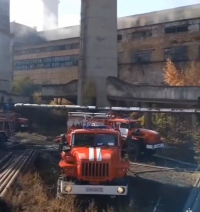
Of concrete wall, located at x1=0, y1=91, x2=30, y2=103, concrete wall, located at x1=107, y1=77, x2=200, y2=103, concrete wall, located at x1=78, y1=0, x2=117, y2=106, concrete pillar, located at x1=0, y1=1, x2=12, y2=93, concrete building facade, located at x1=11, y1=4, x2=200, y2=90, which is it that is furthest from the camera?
concrete pillar, located at x1=0, y1=1, x2=12, y2=93

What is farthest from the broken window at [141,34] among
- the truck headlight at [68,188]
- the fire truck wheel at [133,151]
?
the truck headlight at [68,188]

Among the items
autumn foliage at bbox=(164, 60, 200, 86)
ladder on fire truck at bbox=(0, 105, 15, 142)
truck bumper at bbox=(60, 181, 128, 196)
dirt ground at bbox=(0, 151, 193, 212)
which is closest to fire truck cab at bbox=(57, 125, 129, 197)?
truck bumper at bbox=(60, 181, 128, 196)

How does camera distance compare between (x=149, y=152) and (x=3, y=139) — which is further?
(x=3, y=139)

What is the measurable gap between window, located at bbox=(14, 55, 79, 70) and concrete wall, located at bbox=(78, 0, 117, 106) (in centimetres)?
1490

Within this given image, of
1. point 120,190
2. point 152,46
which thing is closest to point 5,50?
point 152,46

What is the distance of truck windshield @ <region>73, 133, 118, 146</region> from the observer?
9.01m

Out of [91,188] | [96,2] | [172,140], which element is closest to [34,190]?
[91,188]

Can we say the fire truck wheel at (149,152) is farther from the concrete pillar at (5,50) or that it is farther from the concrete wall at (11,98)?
the concrete pillar at (5,50)

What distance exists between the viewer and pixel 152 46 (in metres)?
35.5

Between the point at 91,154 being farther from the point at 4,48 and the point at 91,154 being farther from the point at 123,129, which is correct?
the point at 4,48

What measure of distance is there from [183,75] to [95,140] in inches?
864

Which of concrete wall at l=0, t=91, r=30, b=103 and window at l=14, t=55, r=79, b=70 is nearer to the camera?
concrete wall at l=0, t=91, r=30, b=103

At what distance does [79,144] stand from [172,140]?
12.3 metres

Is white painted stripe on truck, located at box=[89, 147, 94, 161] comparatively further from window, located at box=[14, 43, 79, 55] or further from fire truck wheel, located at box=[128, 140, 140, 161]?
window, located at box=[14, 43, 79, 55]
